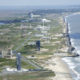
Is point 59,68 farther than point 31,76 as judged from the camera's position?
Yes

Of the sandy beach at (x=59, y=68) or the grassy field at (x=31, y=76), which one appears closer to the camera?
the grassy field at (x=31, y=76)

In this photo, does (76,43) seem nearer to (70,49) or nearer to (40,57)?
(70,49)

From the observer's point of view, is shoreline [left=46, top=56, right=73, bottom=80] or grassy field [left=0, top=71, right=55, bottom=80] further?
shoreline [left=46, top=56, right=73, bottom=80]

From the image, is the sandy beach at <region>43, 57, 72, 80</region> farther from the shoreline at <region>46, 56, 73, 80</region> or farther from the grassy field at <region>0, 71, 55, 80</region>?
the grassy field at <region>0, 71, 55, 80</region>

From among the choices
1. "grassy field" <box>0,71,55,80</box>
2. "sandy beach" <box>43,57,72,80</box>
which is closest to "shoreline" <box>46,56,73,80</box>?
"sandy beach" <box>43,57,72,80</box>

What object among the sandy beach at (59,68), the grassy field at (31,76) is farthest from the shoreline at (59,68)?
the grassy field at (31,76)

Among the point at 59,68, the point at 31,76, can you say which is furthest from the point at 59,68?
the point at 31,76

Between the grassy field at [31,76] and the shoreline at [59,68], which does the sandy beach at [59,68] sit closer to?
the shoreline at [59,68]

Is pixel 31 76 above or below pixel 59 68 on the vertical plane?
below

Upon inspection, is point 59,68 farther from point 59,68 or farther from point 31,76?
point 31,76

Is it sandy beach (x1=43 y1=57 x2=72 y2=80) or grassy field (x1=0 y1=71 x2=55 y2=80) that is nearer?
grassy field (x1=0 y1=71 x2=55 y2=80)
